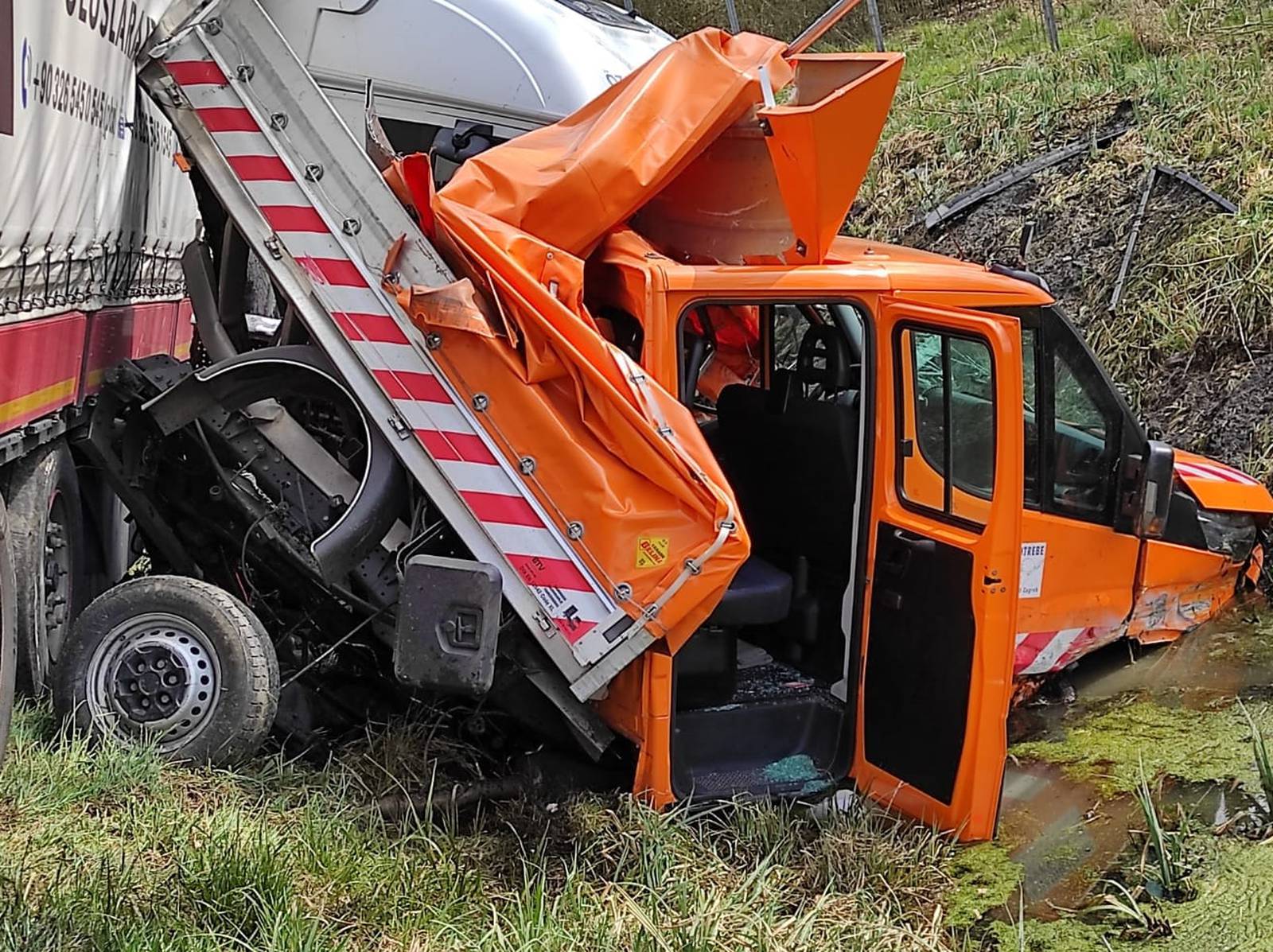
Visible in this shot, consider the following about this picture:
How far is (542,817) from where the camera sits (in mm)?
3633

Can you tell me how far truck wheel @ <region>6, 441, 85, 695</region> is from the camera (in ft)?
12.8

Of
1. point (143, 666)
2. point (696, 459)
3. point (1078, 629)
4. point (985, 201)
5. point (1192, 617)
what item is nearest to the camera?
point (696, 459)

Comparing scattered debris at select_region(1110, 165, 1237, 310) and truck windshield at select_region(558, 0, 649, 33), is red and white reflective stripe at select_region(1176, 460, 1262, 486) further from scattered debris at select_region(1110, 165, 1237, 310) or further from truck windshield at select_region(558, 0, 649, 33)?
truck windshield at select_region(558, 0, 649, 33)

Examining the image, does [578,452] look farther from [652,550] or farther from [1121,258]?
[1121,258]

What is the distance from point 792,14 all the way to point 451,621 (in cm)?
1413

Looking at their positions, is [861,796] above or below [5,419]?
below

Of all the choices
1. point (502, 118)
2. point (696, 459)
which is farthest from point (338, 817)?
point (502, 118)

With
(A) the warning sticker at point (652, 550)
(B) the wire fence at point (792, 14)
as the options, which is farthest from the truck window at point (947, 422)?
(B) the wire fence at point (792, 14)

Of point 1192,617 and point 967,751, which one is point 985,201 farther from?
point 967,751

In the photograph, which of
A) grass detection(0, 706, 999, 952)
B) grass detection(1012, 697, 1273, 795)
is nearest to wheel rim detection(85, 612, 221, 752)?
grass detection(0, 706, 999, 952)

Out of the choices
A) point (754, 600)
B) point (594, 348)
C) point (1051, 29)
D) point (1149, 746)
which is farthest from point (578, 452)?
point (1051, 29)

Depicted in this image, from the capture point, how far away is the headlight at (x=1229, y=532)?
5.18 meters

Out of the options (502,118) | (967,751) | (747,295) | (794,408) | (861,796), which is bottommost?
(861,796)

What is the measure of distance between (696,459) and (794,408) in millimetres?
1026
